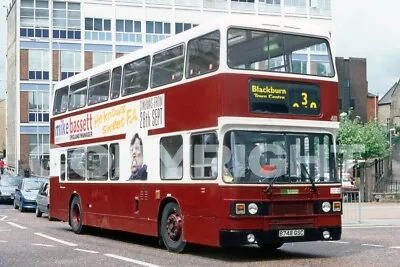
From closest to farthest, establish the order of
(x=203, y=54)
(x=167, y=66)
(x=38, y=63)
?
(x=203, y=54)
(x=167, y=66)
(x=38, y=63)

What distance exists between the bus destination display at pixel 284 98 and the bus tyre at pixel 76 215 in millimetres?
8516

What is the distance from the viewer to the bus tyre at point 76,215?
20359 mm

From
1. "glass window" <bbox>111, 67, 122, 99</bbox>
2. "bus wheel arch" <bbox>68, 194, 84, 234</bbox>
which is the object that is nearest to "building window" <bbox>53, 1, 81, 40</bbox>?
"bus wheel arch" <bbox>68, 194, 84, 234</bbox>

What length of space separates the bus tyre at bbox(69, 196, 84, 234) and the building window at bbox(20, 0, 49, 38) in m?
48.8

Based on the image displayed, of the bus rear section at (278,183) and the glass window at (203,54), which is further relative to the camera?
the glass window at (203,54)

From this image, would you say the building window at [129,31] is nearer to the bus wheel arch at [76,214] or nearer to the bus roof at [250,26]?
the bus wheel arch at [76,214]

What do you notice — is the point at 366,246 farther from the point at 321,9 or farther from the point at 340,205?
the point at 321,9

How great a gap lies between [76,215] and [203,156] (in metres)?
8.14

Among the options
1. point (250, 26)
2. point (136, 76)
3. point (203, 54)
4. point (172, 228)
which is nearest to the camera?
point (250, 26)

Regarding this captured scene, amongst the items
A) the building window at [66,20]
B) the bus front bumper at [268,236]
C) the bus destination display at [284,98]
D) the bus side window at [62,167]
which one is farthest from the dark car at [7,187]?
the bus front bumper at [268,236]

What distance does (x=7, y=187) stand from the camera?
4388 centimetres

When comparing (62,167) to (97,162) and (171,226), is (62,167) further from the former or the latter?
(171,226)

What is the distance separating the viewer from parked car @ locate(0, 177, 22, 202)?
43125 millimetres

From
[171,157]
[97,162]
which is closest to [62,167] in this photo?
[97,162]
